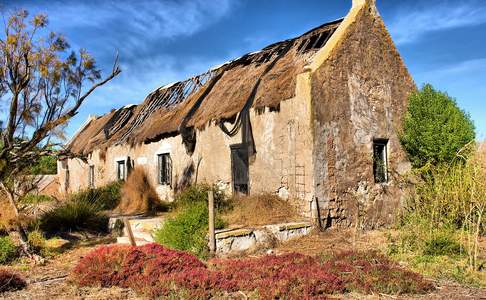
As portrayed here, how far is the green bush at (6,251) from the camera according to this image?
332 inches

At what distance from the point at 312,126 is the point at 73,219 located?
6.80m

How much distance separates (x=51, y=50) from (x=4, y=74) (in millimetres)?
1051

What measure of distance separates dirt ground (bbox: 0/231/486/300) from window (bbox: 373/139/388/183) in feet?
5.21

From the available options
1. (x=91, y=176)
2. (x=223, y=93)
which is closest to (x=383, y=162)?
(x=223, y=93)

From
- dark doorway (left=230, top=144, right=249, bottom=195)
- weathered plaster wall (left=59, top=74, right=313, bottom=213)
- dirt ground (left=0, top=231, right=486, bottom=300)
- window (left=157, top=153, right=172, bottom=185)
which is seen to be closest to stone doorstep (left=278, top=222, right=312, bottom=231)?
dirt ground (left=0, top=231, right=486, bottom=300)

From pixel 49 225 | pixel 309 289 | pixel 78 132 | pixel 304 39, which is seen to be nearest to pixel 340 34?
pixel 304 39

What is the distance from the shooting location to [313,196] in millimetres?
9695

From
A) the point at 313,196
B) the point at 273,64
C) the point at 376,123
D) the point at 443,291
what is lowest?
the point at 443,291

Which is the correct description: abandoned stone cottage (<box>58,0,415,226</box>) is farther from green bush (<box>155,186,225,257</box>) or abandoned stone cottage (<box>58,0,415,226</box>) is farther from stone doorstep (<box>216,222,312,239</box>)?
green bush (<box>155,186,225,257</box>)

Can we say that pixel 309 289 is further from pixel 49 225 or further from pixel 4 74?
pixel 49 225

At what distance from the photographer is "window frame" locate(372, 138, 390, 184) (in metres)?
11.3

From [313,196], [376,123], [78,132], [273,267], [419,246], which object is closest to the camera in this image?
[273,267]

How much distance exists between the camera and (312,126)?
9773 mm

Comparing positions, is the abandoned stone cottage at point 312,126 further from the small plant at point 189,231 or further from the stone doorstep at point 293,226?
the small plant at point 189,231
